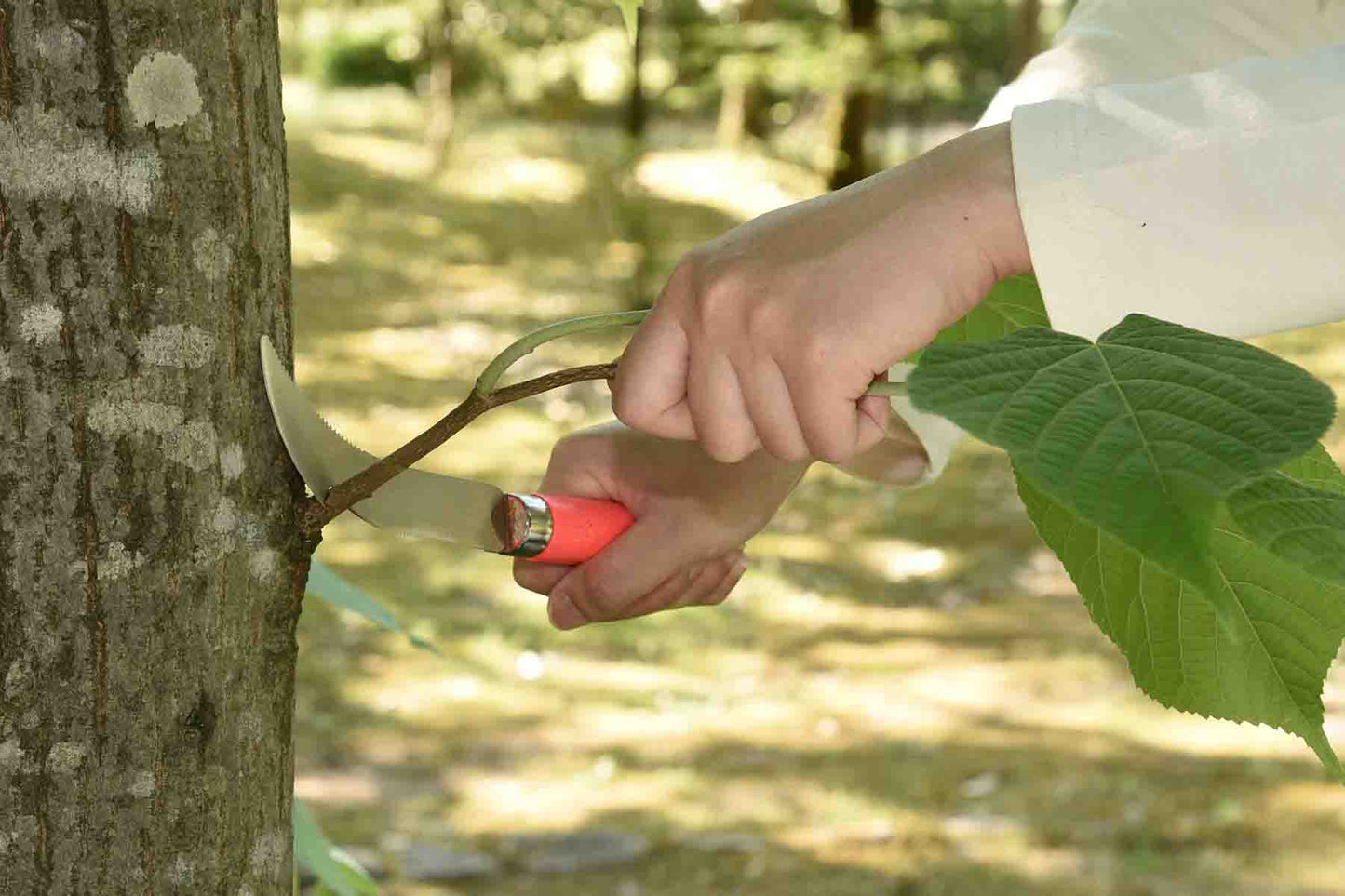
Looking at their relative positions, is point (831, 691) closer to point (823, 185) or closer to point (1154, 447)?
point (1154, 447)

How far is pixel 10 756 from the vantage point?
0.92 m

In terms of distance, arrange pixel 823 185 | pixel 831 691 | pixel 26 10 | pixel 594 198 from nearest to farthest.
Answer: pixel 26 10 < pixel 831 691 < pixel 823 185 < pixel 594 198

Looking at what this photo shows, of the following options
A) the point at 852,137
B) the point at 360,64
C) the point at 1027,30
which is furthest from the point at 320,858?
the point at 360,64

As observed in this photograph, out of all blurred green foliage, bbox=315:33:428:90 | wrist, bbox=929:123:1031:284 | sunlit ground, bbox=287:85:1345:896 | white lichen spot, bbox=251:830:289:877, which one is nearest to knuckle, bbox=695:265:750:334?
wrist, bbox=929:123:1031:284

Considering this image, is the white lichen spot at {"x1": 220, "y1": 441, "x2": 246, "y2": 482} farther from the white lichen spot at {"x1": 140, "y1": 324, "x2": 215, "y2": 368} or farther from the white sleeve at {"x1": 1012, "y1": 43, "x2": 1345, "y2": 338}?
the white sleeve at {"x1": 1012, "y1": 43, "x2": 1345, "y2": 338}

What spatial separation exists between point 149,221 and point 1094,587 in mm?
644

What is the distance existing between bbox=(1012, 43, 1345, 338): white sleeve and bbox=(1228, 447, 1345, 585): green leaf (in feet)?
0.81

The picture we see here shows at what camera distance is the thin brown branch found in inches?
37.7

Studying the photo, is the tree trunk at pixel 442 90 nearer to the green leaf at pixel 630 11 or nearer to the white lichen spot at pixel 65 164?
the green leaf at pixel 630 11

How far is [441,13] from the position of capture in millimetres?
13680

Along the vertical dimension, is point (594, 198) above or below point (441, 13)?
below

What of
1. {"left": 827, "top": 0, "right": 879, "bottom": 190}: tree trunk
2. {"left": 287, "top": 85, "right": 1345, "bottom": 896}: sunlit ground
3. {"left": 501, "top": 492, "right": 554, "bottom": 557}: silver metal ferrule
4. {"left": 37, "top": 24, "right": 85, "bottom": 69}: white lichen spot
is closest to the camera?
{"left": 37, "top": 24, "right": 85, "bottom": 69}: white lichen spot

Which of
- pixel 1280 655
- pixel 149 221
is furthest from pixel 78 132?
pixel 1280 655

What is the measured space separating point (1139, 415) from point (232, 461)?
21.9 inches
